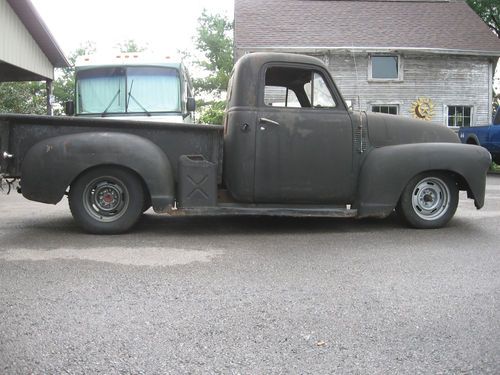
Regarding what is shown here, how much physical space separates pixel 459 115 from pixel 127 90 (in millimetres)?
18957

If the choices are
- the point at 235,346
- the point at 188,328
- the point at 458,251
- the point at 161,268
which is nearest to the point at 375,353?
the point at 235,346

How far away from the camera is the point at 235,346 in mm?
2838

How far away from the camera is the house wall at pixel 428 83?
23.4 metres

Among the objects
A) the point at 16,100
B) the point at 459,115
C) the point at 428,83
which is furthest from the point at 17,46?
the point at 459,115

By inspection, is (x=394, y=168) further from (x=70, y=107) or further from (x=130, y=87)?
(x=70, y=107)

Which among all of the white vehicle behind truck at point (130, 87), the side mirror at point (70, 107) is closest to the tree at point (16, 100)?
the side mirror at point (70, 107)

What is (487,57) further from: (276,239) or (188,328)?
(188,328)

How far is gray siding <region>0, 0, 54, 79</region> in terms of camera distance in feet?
44.9

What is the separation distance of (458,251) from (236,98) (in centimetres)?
283

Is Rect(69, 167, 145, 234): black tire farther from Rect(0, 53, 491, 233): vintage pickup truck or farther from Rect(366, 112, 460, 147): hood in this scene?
Rect(366, 112, 460, 147): hood

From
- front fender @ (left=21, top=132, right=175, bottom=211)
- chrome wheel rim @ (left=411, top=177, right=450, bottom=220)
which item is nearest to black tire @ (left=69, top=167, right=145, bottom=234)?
front fender @ (left=21, top=132, right=175, bottom=211)

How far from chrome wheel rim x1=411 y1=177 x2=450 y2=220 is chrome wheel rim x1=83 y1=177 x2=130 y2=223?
10.8ft

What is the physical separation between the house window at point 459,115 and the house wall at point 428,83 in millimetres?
219

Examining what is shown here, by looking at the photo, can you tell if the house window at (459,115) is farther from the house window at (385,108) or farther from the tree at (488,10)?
the tree at (488,10)
